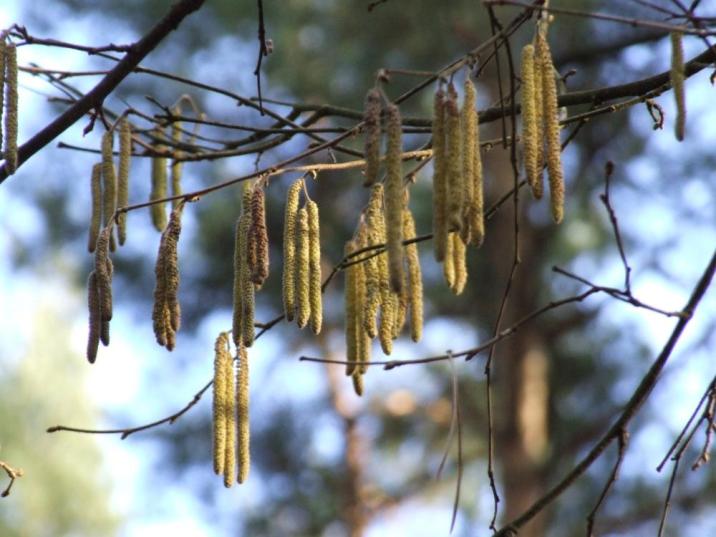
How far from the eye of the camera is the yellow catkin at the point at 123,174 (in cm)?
214

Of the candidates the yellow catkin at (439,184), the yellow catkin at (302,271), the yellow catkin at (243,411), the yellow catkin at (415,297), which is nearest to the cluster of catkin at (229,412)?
the yellow catkin at (243,411)

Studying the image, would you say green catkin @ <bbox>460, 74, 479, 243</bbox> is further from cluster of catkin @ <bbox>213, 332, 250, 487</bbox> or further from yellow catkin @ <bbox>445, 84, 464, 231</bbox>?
cluster of catkin @ <bbox>213, 332, 250, 487</bbox>

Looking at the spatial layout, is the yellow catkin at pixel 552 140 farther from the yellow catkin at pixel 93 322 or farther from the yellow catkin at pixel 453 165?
the yellow catkin at pixel 93 322

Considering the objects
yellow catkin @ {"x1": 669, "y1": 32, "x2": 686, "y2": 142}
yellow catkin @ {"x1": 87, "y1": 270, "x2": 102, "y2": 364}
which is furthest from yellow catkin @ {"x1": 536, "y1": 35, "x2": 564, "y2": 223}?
yellow catkin @ {"x1": 87, "y1": 270, "x2": 102, "y2": 364}

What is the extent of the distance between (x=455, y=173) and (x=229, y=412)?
63 centimetres

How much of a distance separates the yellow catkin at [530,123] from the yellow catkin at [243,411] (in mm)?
581

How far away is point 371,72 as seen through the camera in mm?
7926

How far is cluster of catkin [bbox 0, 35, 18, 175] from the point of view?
1.89 metres

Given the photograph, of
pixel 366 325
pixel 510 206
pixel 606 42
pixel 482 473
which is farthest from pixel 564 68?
pixel 366 325

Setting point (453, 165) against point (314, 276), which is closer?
point (453, 165)

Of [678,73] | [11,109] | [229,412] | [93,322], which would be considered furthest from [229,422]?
[678,73]

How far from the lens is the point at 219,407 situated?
1.94 metres

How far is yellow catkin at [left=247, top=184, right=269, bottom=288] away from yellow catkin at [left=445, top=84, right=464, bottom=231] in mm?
324

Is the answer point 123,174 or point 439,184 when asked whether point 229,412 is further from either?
point 439,184
